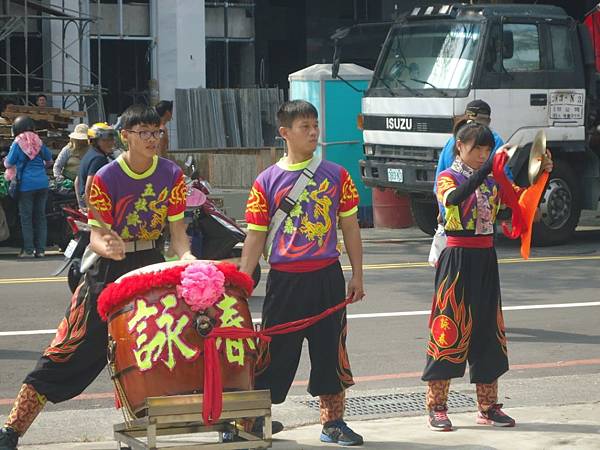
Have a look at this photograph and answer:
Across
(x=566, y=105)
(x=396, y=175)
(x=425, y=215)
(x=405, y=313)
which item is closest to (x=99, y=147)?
(x=405, y=313)

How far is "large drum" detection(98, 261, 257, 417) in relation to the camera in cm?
538

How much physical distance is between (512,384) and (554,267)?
5.76m

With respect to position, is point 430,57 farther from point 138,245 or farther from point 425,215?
point 138,245

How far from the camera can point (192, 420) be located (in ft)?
17.6

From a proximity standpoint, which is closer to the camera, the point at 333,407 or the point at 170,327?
the point at 170,327

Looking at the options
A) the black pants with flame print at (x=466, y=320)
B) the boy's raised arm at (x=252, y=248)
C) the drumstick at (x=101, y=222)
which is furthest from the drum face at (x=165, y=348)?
the black pants with flame print at (x=466, y=320)

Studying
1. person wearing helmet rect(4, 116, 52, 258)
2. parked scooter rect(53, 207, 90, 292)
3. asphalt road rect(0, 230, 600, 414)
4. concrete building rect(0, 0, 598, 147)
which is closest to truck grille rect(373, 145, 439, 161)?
asphalt road rect(0, 230, 600, 414)

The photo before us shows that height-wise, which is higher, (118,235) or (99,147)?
(99,147)

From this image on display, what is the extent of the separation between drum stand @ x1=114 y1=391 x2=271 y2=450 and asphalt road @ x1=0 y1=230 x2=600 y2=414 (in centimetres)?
249

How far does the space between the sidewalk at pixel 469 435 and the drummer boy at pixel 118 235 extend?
1.86 feet

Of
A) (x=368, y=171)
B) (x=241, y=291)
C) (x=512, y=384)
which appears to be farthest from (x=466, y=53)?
(x=241, y=291)

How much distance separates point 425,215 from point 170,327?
11781 millimetres

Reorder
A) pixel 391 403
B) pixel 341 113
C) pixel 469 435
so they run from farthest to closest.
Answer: pixel 341 113, pixel 391 403, pixel 469 435

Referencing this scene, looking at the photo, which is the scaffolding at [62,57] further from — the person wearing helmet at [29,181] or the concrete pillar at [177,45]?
the person wearing helmet at [29,181]
